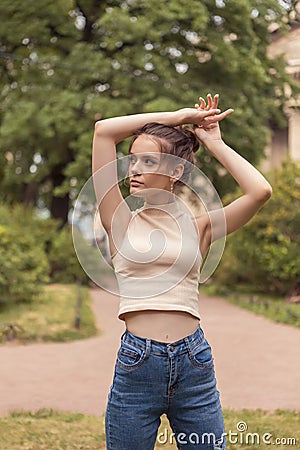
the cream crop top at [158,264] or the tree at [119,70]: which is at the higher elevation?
the cream crop top at [158,264]

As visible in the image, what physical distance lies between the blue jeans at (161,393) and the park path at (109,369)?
3.82 meters

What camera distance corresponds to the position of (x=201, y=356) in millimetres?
2379

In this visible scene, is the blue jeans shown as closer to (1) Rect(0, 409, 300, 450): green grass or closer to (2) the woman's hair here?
(2) the woman's hair

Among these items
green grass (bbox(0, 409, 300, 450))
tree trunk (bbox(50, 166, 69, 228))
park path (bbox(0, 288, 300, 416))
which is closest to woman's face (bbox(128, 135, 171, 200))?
green grass (bbox(0, 409, 300, 450))

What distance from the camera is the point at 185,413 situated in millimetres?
2391

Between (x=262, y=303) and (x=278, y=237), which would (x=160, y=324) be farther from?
(x=278, y=237)

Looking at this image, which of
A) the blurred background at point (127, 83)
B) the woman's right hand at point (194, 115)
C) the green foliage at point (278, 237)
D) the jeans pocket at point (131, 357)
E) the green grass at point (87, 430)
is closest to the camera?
the jeans pocket at point (131, 357)

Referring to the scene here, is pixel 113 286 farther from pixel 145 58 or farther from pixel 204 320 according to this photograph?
pixel 145 58

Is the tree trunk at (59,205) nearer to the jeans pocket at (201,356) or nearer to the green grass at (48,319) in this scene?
the green grass at (48,319)

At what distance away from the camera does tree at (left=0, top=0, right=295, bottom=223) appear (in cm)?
1780

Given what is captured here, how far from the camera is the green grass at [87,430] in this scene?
4.69 metres

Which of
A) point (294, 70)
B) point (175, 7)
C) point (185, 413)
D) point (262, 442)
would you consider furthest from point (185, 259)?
point (294, 70)

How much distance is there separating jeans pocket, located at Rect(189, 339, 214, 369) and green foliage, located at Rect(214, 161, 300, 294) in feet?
41.4

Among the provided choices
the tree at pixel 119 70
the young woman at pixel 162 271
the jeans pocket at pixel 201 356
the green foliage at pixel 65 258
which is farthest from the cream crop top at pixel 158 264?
the green foliage at pixel 65 258
